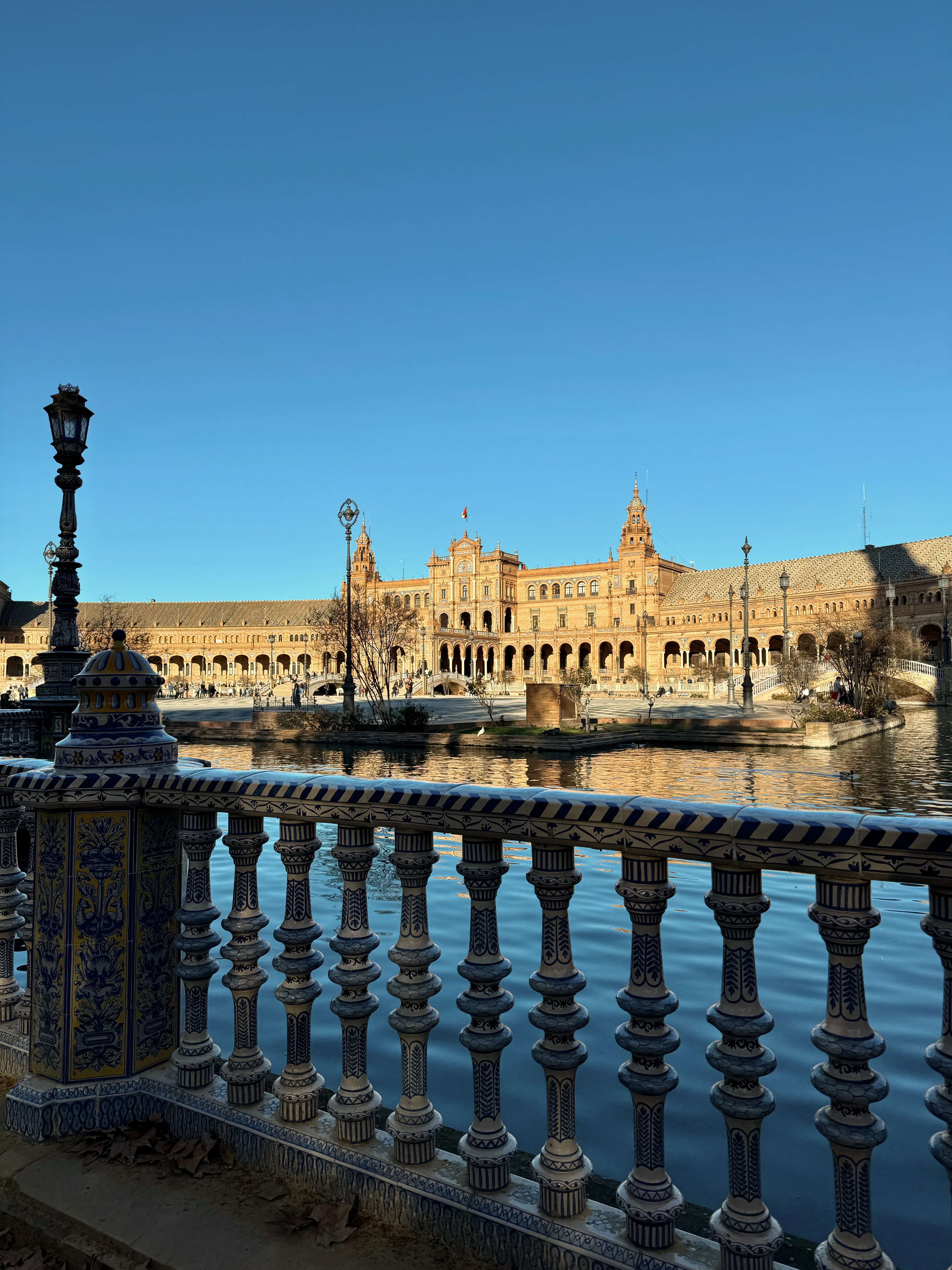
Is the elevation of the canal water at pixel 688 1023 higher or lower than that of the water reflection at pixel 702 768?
higher

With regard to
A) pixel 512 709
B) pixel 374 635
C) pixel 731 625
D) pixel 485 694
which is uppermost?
pixel 731 625

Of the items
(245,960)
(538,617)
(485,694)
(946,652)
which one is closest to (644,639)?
(538,617)

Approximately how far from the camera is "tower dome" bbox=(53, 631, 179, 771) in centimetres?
293

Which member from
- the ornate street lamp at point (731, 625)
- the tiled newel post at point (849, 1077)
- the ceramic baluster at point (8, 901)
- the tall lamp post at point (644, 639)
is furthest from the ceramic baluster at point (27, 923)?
the tall lamp post at point (644, 639)

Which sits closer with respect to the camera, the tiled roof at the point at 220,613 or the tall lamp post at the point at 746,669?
the tall lamp post at the point at 746,669

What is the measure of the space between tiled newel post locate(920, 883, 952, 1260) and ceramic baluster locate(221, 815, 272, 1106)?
1946 mm

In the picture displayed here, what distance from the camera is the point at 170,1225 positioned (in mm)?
2301

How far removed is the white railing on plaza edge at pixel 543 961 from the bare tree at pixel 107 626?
61152 millimetres

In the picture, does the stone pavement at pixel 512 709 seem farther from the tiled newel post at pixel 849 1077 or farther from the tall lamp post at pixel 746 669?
the tiled newel post at pixel 849 1077

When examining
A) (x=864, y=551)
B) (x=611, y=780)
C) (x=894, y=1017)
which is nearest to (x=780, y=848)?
(x=894, y=1017)

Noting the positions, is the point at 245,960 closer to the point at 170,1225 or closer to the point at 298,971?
the point at 298,971

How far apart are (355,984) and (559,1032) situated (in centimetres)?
68

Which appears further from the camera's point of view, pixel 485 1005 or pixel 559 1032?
pixel 485 1005

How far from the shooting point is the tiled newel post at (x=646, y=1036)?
6.52 feet
